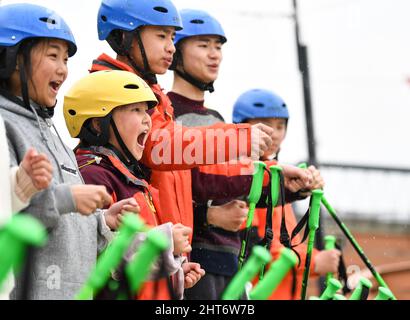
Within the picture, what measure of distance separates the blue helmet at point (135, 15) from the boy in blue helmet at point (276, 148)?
5.43 feet

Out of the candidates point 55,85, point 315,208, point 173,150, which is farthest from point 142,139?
point 315,208

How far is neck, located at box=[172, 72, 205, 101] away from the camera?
24.2ft

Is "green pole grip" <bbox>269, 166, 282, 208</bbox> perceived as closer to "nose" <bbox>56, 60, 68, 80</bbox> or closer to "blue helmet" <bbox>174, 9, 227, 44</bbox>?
"blue helmet" <bbox>174, 9, 227, 44</bbox>

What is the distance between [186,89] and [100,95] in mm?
1408

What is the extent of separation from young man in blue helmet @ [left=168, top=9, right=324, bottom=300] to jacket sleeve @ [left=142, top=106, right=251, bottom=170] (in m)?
0.56

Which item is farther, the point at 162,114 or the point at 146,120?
the point at 162,114

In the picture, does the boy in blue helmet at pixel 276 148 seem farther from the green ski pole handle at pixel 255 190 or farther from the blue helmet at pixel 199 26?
the green ski pole handle at pixel 255 190

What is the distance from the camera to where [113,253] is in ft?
10.7

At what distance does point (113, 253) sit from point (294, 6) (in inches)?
319

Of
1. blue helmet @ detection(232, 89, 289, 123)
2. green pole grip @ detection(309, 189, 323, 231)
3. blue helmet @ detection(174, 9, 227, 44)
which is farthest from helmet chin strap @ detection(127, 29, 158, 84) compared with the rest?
blue helmet @ detection(232, 89, 289, 123)

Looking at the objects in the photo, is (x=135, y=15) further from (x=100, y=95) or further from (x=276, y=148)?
(x=276, y=148)

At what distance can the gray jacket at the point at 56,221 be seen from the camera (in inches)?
191

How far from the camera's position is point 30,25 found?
18.4ft
